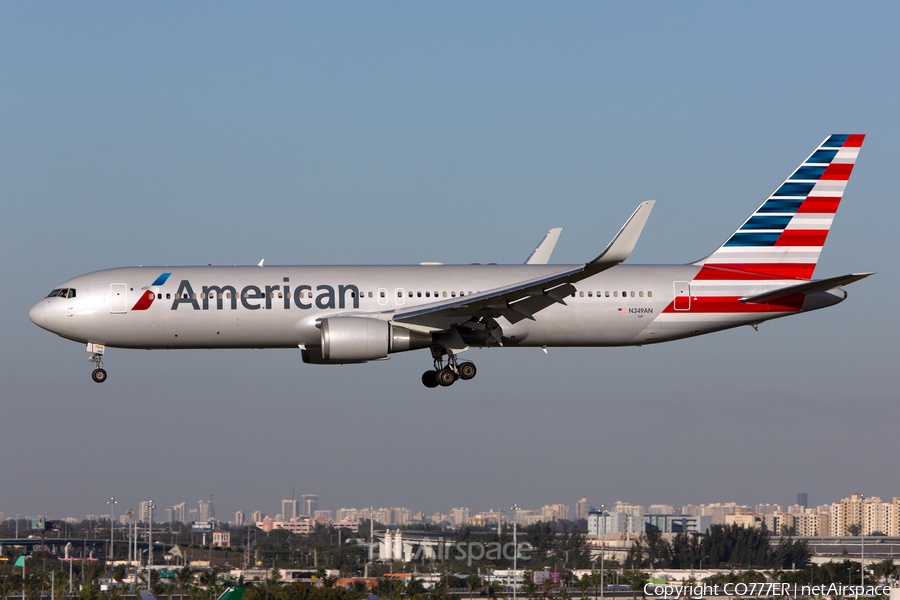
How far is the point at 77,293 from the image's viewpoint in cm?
3503

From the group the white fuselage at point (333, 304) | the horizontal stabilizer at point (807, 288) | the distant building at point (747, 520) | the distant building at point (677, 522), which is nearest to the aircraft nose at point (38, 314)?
the white fuselage at point (333, 304)

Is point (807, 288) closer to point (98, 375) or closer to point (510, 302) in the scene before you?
point (510, 302)

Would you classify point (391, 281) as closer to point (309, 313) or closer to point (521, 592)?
point (309, 313)

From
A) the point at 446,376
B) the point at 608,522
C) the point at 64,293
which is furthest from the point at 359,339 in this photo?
the point at 608,522

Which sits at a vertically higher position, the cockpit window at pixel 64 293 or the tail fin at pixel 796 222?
the tail fin at pixel 796 222

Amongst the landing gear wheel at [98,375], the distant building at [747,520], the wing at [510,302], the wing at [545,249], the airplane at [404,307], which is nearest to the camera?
the wing at [510,302]

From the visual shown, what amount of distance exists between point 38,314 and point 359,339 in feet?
39.9

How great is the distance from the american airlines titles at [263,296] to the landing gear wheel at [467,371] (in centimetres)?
439

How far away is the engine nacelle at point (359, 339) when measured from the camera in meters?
32.2

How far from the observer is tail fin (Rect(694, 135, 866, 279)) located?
37.8 m

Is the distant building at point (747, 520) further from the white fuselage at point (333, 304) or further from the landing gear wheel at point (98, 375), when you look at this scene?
the landing gear wheel at point (98, 375)

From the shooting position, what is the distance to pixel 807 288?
3438 centimetres

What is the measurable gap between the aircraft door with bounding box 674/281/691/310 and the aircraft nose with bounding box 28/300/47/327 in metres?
22.8

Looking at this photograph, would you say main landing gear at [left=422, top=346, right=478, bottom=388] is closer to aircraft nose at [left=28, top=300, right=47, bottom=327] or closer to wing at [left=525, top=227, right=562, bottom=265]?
wing at [left=525, top=227, right=562, bottom=265]
